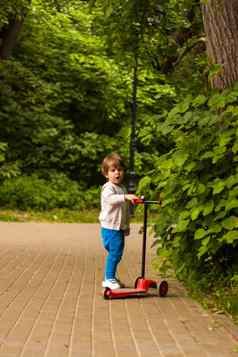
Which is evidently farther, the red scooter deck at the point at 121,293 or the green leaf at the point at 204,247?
the red scooter deck at the point at 121,293

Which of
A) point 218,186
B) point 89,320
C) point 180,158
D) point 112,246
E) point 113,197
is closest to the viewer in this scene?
point 89,320

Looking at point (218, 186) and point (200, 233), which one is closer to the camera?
point (218, 186)

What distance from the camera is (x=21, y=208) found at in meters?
24.8

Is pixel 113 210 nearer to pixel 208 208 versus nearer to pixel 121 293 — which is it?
pixel 121 293

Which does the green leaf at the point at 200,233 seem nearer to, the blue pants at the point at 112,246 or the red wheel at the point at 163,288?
the red wheel at the point at 163,288

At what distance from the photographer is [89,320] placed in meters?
6.93

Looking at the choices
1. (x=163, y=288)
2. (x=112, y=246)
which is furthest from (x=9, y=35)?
(x=163, y=288)

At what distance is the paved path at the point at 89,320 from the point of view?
5.68 metres

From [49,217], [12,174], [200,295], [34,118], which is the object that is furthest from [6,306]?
[34,118]

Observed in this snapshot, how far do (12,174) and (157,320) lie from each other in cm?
1912

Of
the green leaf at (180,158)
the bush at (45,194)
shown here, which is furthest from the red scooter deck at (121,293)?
the bush at (45,194)

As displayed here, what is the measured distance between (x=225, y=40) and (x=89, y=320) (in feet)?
12.7

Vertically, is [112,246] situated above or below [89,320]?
above

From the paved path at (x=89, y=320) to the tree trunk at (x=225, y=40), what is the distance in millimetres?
2530
